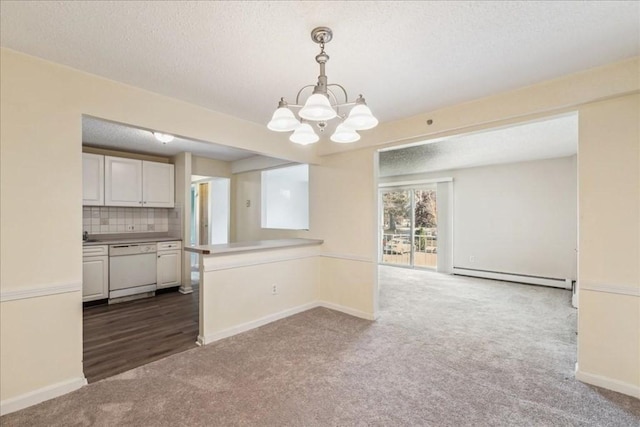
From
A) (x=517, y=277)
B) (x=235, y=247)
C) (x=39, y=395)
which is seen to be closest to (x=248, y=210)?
(x=235, y=247)

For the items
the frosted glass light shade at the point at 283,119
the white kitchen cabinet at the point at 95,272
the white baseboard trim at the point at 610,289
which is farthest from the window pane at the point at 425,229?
Answer: the white kitchen cabinet at the point at 95,272

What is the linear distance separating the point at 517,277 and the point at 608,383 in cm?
401

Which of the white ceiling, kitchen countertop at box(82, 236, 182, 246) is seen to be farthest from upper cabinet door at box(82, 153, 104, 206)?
kitchen countertop at box(82, 236, 182, 246)

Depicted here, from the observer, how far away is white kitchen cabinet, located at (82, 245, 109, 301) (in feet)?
13.3

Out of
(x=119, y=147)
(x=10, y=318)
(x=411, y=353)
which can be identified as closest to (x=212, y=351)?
(x=10, y=318)

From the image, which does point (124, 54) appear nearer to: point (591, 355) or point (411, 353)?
point (411, 353)

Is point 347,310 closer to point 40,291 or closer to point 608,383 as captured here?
point 608,383

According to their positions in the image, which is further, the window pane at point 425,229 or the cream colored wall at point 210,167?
the window pane at point 425,229

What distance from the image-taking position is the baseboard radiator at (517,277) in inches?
210

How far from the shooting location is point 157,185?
196 inches

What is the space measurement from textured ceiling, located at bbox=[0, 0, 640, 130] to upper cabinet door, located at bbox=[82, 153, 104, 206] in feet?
8.77

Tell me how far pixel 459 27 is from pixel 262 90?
5.17 feet

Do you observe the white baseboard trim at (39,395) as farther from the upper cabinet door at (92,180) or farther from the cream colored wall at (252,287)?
the upper cabinet door at (92,180)

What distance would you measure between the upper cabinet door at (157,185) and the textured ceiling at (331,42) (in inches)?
113
